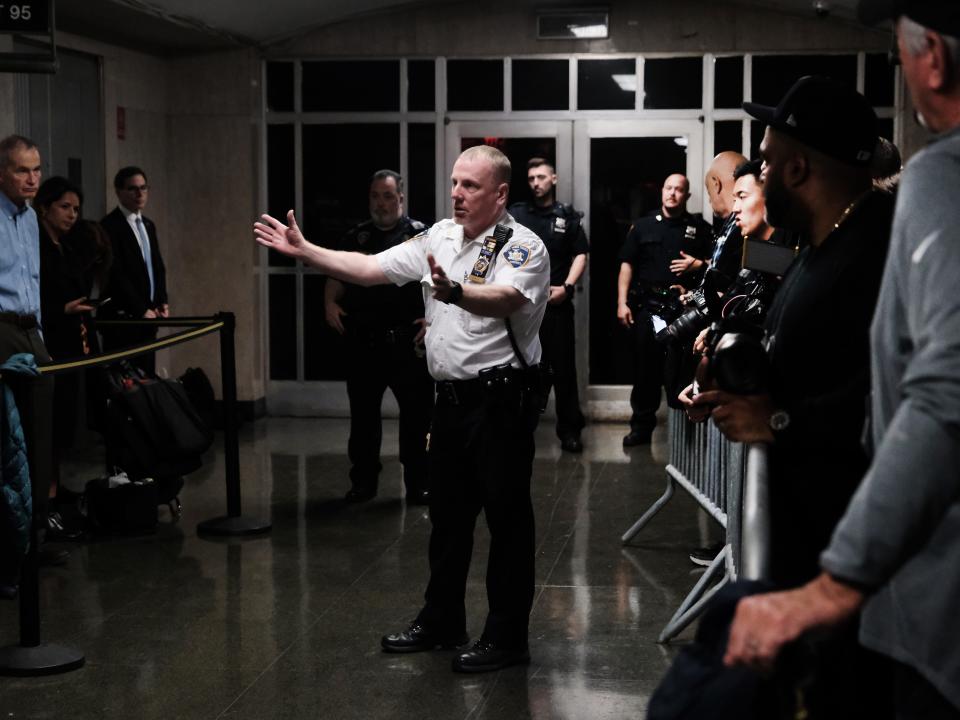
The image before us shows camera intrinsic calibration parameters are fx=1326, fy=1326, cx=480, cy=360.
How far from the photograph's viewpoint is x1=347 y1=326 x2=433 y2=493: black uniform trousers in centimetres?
730

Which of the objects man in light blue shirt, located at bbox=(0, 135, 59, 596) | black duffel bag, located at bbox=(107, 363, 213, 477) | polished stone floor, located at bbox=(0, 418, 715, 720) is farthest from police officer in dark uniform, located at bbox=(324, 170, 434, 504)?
man in light blue shirt, located at bbox=(0, 135, 59, 596)

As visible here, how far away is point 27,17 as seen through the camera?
6387 mm

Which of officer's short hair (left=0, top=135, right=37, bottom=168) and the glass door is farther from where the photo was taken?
the glass door

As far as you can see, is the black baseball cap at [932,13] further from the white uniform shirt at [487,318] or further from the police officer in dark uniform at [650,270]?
the police officer in dark uniform at [650,270]

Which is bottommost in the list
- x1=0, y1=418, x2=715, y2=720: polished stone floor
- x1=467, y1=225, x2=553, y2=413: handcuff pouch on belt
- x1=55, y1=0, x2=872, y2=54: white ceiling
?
x1=0, y1=418, x2=715, y2=720: polished stone floor

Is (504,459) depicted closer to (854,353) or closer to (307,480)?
(854,353)

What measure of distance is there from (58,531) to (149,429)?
0.70 metres

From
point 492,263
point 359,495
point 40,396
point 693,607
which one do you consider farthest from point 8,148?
point 693,607

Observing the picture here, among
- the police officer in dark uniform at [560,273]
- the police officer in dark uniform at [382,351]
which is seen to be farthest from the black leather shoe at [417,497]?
the police officer in dark uniform at [560,273]

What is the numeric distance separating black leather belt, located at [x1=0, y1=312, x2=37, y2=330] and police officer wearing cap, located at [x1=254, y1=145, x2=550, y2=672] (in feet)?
7.02

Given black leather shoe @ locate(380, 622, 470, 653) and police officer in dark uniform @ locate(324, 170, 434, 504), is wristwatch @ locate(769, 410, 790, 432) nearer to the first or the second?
black leather shoe @ locate(380, 622, 470, 653)

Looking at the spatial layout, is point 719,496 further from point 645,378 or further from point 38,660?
point 645,378

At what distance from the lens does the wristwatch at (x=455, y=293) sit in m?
4.12

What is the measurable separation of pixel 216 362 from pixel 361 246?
12.2ft
